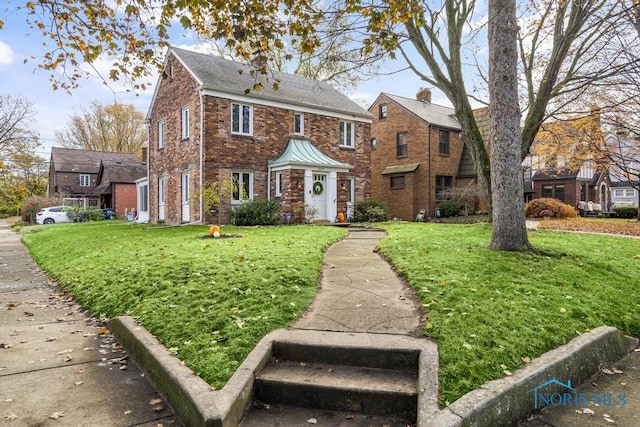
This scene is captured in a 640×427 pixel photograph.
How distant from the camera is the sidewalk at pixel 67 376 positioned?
122 inches

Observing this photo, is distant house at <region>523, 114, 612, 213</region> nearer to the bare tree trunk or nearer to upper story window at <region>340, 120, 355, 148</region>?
the bare tree trunk

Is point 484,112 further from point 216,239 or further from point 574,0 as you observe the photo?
point 216,239

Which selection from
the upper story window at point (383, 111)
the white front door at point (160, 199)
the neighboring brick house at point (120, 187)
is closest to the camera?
the white front door at point (160, 199)

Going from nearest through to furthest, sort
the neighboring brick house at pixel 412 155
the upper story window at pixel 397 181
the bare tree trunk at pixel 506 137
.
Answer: the bare tree trunk at pixel 506 137 → the neighboring brick house at pixel 412 155 → the upper story window at pixel 397 181

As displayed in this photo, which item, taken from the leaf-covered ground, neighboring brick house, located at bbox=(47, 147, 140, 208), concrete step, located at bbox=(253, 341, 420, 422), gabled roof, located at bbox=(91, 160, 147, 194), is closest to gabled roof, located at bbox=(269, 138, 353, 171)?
the leaf-covered ground

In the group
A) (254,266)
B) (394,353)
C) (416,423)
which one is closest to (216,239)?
(254,266)

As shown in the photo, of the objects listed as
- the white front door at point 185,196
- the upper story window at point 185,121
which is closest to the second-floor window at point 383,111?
the upper story window at point 185,121

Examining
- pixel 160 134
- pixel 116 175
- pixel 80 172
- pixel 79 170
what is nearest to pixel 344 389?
pixel 160 134

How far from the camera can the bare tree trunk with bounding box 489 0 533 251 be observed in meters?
7.27

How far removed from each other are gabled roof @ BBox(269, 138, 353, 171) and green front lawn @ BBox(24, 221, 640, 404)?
8.62 m

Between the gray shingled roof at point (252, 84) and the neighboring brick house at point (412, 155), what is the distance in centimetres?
525

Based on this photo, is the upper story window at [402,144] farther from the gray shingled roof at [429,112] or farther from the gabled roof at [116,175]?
the gabled roof at [116,175]

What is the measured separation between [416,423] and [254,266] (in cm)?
Result: 422

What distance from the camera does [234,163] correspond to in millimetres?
17312
